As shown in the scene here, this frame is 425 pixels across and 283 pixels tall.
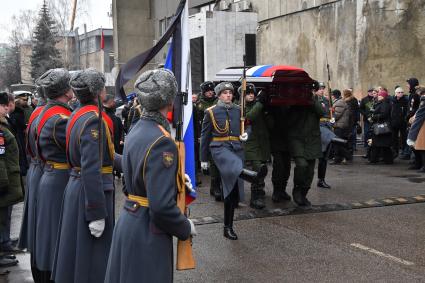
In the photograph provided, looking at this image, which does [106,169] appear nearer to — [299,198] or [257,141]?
[257,141]

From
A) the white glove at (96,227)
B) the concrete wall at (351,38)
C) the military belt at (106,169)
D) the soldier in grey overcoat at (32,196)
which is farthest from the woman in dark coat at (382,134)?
the white glove at (96,227)

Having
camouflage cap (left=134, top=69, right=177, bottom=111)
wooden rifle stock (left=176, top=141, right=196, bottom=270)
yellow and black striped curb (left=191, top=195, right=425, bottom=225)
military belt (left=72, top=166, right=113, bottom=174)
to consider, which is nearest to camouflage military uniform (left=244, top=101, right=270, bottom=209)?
yellow and black striped curb (left=191, top=195, right=425, bottom=225)

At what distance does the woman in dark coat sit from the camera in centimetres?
1384

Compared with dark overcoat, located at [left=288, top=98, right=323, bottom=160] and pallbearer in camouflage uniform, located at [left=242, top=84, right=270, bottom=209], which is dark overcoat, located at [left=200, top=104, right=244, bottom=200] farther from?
dark overcoat, located at [left=288, top=98, right=323, bottom=160]

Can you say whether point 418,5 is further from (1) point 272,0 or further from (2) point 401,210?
(2) point 401,210

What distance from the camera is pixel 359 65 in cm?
1859

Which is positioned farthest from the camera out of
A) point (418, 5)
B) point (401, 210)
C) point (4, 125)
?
point (418, 5)

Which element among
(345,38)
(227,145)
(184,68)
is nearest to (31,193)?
(184,68)

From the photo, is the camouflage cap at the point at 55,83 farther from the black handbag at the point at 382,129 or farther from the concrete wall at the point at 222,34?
the concrete wall at the point at 222,34

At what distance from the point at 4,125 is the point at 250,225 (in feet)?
11.3

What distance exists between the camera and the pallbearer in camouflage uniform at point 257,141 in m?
8.71

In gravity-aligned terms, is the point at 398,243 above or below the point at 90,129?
below

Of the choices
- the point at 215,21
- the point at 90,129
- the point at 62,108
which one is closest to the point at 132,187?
the point at 90,129

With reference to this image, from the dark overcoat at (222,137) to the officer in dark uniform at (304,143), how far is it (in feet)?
4.90
